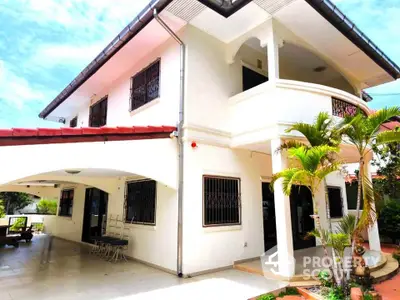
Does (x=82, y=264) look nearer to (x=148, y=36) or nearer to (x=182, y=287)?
(x=182, y=287)

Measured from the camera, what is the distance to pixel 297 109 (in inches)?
314

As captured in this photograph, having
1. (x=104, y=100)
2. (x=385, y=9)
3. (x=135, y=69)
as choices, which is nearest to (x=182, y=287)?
(x=135, y=69)

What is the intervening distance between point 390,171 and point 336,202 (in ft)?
9.93

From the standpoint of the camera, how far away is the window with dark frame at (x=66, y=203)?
1619 cm

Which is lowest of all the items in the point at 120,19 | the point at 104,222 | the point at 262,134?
the point at 104,222

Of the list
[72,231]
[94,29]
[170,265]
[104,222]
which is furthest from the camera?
[94,29]

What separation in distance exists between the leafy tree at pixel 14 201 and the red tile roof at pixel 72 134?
90.1 feet

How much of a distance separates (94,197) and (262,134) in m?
9.57

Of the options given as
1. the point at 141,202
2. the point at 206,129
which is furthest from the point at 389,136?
the point at 141,202

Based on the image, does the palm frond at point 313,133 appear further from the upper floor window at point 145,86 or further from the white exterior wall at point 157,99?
the upper floor window at point 145,86

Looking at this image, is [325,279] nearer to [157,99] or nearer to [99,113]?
[157,99]

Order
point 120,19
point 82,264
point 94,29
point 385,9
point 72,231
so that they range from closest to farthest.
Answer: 1. point 82,264
2. point 120,19
3. point 385,9
4. point 72,231
5. point 94,29

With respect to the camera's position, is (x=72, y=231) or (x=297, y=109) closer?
(x=297, y=109)

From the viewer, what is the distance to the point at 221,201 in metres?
8.66
